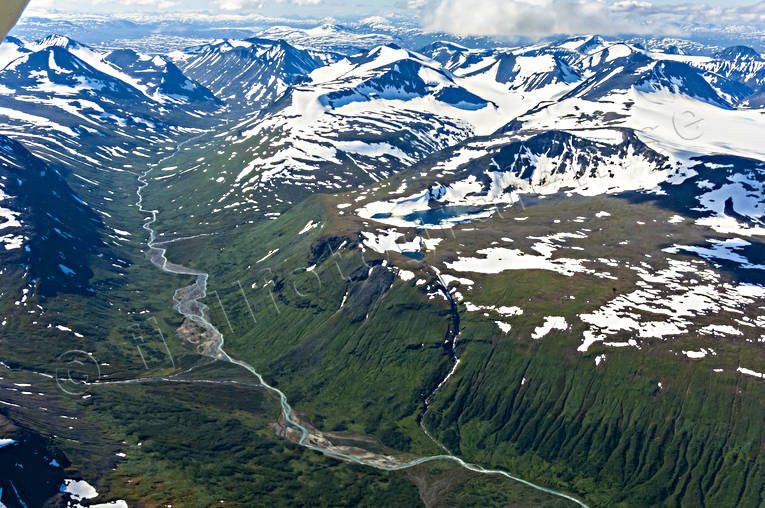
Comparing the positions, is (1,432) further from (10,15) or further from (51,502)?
(10,15)

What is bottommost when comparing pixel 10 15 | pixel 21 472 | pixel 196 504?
pixel 196 504

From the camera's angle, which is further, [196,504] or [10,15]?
[196,504]

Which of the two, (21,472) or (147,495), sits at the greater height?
(21,472)

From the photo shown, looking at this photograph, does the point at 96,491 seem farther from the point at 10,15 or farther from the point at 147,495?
the point at 10,15

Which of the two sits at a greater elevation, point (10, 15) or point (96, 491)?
point (10, 15)

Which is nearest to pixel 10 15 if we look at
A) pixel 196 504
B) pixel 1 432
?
pixel 196 504

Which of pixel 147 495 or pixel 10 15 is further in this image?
pixel 147 495

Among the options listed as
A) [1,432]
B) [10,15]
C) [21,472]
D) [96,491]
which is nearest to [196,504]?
[96,491]

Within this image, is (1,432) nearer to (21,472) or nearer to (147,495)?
(21,472)

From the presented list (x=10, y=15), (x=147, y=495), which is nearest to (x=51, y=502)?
(x=147, y=495)
